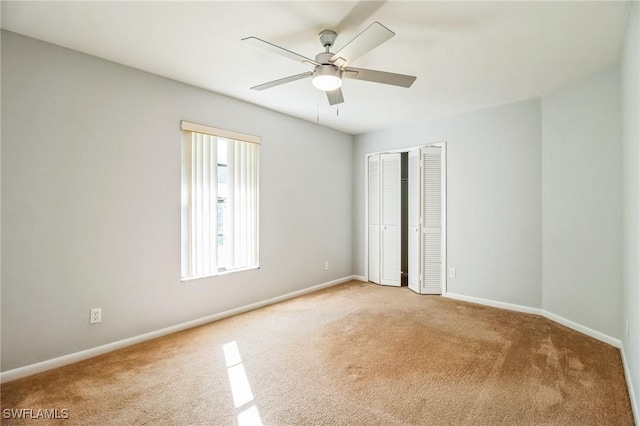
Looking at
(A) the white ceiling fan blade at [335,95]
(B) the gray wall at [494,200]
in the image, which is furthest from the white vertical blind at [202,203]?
(B) the gray wall at [494,200]

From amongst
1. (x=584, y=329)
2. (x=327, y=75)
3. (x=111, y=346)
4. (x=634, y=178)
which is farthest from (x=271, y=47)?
(x=584, y=329)

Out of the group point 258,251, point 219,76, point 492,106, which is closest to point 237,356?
point 258,251

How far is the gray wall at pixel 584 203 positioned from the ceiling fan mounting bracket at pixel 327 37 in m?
2.61

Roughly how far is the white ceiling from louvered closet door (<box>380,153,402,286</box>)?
5.68ft

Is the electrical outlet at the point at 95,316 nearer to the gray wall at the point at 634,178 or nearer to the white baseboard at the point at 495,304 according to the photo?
the gray wall at the point at 634,178

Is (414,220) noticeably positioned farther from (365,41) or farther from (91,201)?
(91,201)

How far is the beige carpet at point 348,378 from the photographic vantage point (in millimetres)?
1887

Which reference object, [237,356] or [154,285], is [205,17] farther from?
[237,356]

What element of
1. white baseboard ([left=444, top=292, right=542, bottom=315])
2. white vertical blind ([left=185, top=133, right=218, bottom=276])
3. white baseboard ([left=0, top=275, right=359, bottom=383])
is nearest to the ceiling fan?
white vertical blind ([left=185, top=133, right=218, bottom=276])

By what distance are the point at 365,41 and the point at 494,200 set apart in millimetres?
2952

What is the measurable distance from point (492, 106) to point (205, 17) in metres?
3.44

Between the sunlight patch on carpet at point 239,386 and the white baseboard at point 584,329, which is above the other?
the white baseboard at point 584,329

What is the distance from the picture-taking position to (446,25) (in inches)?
85.7

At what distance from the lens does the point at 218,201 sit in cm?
352
